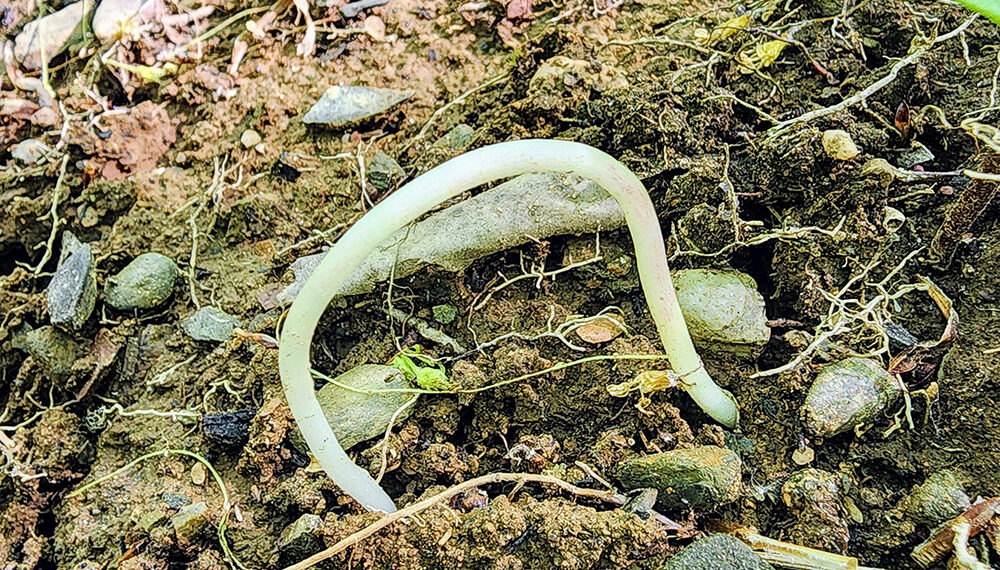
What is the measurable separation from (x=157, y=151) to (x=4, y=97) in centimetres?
64

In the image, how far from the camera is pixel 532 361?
1546mm

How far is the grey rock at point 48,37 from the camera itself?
99.6 inches

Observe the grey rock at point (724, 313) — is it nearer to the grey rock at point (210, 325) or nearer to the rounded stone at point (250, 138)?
the grey rock at point (210, 325)

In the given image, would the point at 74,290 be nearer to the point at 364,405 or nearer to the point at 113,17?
the point at 364,405

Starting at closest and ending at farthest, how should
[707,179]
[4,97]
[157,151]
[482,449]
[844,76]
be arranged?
[482,449], [707,179], [844,76], [157,151], [4,97]

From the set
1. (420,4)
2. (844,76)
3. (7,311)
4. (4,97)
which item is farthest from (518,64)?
(4,97)

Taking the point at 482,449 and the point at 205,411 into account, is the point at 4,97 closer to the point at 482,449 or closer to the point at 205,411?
the point at 205,411

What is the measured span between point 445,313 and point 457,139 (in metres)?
0.50

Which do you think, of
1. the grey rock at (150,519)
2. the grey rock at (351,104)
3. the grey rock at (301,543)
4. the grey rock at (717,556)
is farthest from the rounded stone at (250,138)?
the grey rock at (717,556)

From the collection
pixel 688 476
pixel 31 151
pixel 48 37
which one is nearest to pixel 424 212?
pixel 688 476

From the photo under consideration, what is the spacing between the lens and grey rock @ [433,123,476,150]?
1.95 m

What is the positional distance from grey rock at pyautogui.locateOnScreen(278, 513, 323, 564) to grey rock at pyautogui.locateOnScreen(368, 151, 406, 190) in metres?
0.86

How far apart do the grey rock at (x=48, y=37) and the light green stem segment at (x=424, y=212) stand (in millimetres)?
1898

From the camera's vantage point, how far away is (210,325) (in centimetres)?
185
